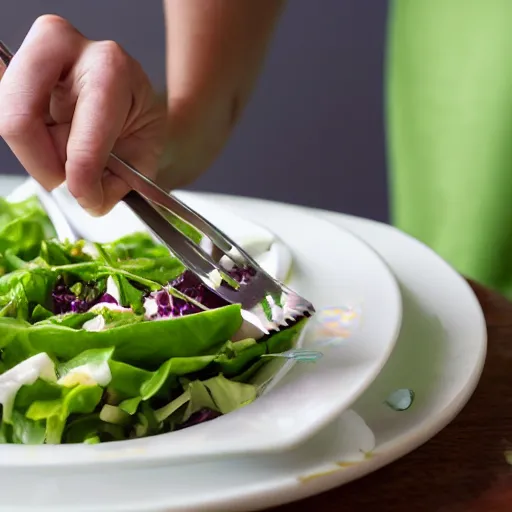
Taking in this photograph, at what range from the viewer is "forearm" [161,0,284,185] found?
0.82 metres

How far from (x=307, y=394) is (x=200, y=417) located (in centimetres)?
6

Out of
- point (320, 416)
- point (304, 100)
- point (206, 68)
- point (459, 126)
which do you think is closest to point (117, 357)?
point (320, 416)

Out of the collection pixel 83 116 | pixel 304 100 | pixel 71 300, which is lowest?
pixel 304 100

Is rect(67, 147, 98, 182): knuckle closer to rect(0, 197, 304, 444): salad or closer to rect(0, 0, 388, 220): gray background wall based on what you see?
rect(0, 197, 304, 444): salad

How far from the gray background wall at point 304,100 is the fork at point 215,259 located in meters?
0.98

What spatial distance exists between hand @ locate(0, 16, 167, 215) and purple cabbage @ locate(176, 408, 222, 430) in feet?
0.58

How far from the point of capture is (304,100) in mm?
1648

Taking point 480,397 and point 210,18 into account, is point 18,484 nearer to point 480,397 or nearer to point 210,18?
point 480,397

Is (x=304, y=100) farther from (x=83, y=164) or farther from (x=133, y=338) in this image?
(x=133, y=338)

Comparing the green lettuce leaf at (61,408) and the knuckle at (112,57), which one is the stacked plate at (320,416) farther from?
the knuckle at (112,57)

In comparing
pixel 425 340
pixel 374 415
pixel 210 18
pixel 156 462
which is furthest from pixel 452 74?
pixel 156 462

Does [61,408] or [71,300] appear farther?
[71,300]

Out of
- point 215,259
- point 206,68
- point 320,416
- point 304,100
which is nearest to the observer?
point 320,416

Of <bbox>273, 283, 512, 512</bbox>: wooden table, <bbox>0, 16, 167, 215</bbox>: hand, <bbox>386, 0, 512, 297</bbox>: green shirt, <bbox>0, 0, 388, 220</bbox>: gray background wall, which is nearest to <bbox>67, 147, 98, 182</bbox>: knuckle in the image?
<bbox>0, 16, 167, 215</bbox>: hand
